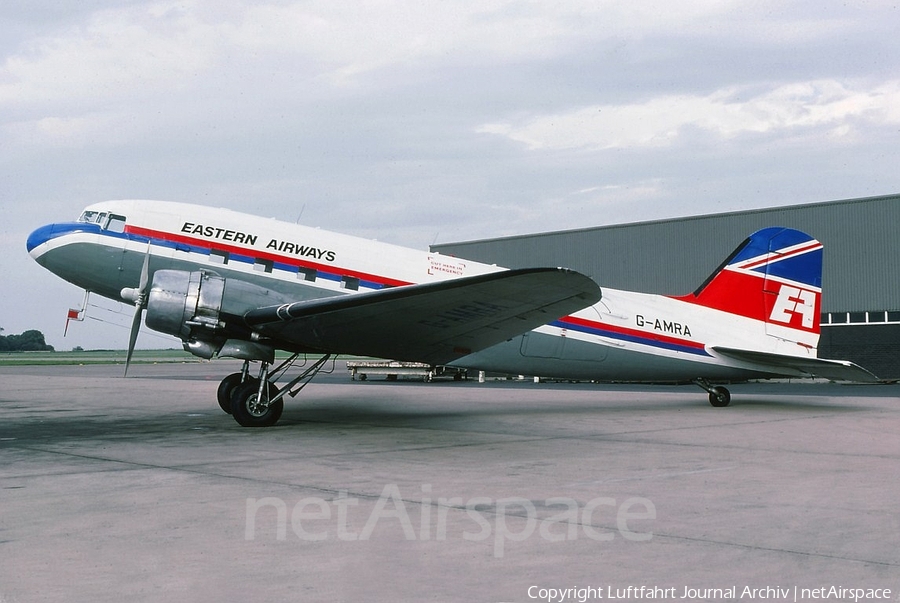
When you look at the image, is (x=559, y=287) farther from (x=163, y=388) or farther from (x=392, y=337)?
(x=163, y=388)

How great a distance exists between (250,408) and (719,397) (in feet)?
35.4

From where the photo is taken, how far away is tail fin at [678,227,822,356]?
1762 centimetres

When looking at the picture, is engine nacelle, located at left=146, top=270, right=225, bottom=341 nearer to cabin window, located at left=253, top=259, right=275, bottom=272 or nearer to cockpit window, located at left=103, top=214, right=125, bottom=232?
cabin window, located at left=253, top=259, right=275, bottom=272

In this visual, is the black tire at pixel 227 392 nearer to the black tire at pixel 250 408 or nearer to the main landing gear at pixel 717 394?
the black tire at pixel 250 408

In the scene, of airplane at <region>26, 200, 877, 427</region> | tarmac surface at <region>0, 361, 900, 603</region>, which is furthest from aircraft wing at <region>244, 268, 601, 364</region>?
tarmac surface at <region>0, 361, 900, 603</region>

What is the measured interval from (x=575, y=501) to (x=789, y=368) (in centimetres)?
Answer: 1194

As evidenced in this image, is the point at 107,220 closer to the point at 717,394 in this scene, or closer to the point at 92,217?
the point at 92,217

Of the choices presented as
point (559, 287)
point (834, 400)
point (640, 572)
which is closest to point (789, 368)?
point (834, 400)

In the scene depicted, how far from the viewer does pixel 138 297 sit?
13.1 meters

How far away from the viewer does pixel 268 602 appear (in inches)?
161

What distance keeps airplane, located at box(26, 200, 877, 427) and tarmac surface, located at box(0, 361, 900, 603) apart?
1.55 m

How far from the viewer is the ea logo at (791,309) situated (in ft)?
57.9

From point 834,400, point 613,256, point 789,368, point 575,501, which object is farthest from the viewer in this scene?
point 613,256

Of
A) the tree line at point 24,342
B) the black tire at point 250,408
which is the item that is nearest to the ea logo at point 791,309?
the black tire at point 250,408
